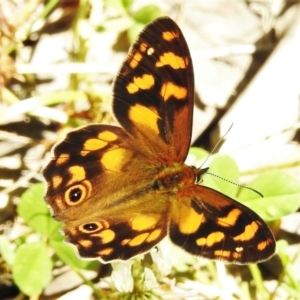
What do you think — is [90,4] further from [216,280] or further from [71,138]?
[216,280]

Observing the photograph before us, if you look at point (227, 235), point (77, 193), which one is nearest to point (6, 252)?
point (77, 193)

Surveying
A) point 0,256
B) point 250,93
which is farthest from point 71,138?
point 250,93

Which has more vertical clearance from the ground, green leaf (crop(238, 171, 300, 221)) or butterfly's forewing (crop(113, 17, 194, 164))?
butterfly's forewing (crop(113, 17, 194, 164))

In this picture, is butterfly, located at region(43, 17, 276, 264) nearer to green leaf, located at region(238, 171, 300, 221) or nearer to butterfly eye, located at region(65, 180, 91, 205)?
butterfly eye, located at region(65, 180, 91, 205)

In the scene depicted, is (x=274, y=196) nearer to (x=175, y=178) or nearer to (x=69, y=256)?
(x=175, y=178)

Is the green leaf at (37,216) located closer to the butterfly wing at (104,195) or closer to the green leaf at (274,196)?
the butterfly wing at (104,195)

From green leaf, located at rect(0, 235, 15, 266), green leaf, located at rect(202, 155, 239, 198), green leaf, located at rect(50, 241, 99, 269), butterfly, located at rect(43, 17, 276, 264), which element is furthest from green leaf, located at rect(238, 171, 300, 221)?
green leaf, located at rect(0, 235, 15, 266)
